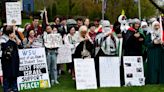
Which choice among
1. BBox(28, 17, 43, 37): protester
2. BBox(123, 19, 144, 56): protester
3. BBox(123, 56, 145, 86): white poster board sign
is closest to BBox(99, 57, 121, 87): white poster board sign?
BBox(123, 56, 145, 86): white poster board sign

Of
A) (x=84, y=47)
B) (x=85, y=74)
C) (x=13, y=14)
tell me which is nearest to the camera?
(x=85, y=74)

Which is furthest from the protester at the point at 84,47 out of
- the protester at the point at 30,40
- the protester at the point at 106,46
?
the protester at the point at 30,40

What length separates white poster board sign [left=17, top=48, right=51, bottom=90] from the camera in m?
16.1

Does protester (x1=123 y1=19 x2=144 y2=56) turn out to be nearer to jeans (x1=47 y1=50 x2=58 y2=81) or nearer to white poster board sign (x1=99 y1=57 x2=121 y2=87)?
white poster board sign (x1=99 y1=57 x2=121 y2=87)

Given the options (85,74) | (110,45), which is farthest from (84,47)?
(85,74)

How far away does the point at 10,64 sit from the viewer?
14.7 meters

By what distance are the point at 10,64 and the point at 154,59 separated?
177 inches

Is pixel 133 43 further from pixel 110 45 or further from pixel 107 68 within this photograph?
pixel 107 68

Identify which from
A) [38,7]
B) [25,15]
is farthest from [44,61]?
[38,7]

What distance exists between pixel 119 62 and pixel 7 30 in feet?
11.2

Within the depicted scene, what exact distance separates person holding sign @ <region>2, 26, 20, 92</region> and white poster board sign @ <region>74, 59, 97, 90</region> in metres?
1.97

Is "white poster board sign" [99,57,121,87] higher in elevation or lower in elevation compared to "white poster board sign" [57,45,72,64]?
lower

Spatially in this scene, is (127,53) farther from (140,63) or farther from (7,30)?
(7,30)

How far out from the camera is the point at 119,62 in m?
16.4
